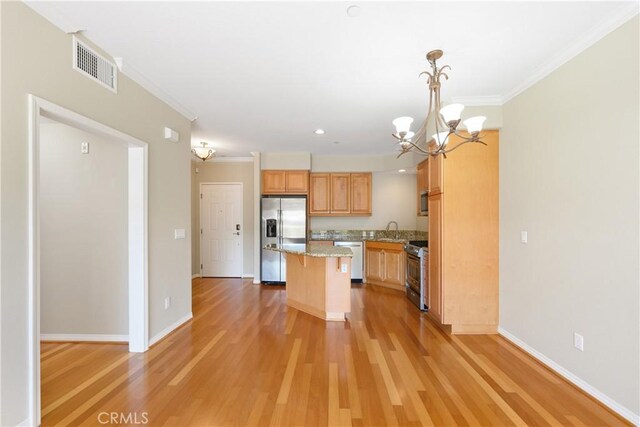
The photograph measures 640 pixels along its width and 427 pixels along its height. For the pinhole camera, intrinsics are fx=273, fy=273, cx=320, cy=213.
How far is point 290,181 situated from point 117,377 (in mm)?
3990

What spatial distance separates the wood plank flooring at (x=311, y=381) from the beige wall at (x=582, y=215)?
348 millimetres

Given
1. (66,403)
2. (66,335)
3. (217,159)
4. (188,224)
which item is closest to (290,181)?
(217,159)

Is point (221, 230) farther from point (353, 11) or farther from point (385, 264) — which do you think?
point (353, 11)

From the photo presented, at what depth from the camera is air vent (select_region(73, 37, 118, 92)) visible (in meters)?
2.00

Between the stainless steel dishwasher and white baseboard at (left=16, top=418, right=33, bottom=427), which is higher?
the stainless steel dishwasher

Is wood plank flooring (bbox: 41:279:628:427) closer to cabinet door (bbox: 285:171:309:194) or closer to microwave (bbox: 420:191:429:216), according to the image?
microwave (bbox: 420:191:429:216)

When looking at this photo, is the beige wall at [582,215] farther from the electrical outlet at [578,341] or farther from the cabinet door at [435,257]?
the cabinet door at [435,257]

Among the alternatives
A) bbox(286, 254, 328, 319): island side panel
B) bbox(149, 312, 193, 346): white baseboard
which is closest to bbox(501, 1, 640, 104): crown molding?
bbox(286, 254, 328, 319): island side panel

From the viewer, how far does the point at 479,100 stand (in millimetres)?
3023

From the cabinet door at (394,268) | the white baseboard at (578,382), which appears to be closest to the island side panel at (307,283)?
the cabinet door at (394,268)

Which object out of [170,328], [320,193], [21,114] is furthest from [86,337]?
[320,193]

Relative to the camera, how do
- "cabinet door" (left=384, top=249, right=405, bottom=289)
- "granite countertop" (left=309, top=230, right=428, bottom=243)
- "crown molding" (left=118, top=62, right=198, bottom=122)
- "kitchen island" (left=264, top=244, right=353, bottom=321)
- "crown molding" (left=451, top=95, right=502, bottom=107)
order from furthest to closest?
"granite countertop" (left=309, top=230, right=428, bottom=243)
"cabinet door" (left=384, top=249, right=405, bottom=289)
"kitchen island" (left=264, top=244, right=353, bottom=321)
"crown molding" (left=451, top=95, right=502, bottom=107)
"crown molding" (left=118, top=62, right=198, bottom=122)

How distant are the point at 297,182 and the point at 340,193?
981 mm

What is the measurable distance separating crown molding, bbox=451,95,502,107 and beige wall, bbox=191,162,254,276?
4.27 meters
